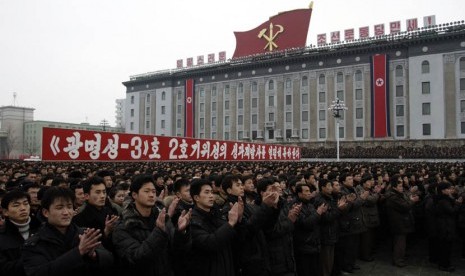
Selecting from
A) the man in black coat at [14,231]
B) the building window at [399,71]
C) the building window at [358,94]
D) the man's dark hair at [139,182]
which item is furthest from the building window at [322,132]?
the man in black coat at [14,231]

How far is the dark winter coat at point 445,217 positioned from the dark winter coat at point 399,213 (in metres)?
0.47

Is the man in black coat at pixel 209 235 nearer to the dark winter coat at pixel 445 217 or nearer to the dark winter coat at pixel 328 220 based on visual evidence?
the dark winter coat at pixel 328 220

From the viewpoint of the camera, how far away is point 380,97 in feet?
130

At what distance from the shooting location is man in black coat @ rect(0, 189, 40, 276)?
2746 mm

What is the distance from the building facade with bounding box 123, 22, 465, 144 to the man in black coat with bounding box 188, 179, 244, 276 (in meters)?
38.7

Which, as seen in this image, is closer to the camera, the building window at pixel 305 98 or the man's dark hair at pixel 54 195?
the man's dark hair at pixel 54 195

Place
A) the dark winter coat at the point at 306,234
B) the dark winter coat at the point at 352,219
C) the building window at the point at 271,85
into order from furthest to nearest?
the building window at the point at 271,85
the dark winter coat at the point at 352,219
the dark winter coat at the point at 306,234

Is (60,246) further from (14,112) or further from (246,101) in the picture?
(14,112)

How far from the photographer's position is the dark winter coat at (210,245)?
3.39 m

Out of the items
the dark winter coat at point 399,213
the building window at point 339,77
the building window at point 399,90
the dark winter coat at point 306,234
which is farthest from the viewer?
the building window at point 339,77

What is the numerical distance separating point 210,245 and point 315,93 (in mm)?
42325

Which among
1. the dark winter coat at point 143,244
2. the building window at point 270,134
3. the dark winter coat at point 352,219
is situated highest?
the building window at point 270,134

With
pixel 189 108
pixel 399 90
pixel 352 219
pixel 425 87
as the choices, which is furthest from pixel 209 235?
pixel 189 108

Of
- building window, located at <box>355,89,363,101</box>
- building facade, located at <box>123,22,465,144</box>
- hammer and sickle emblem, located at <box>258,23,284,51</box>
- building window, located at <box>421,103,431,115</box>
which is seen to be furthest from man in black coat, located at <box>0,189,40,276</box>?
hammer and sickle emblem, located at <box>258,23,284,51</box>
